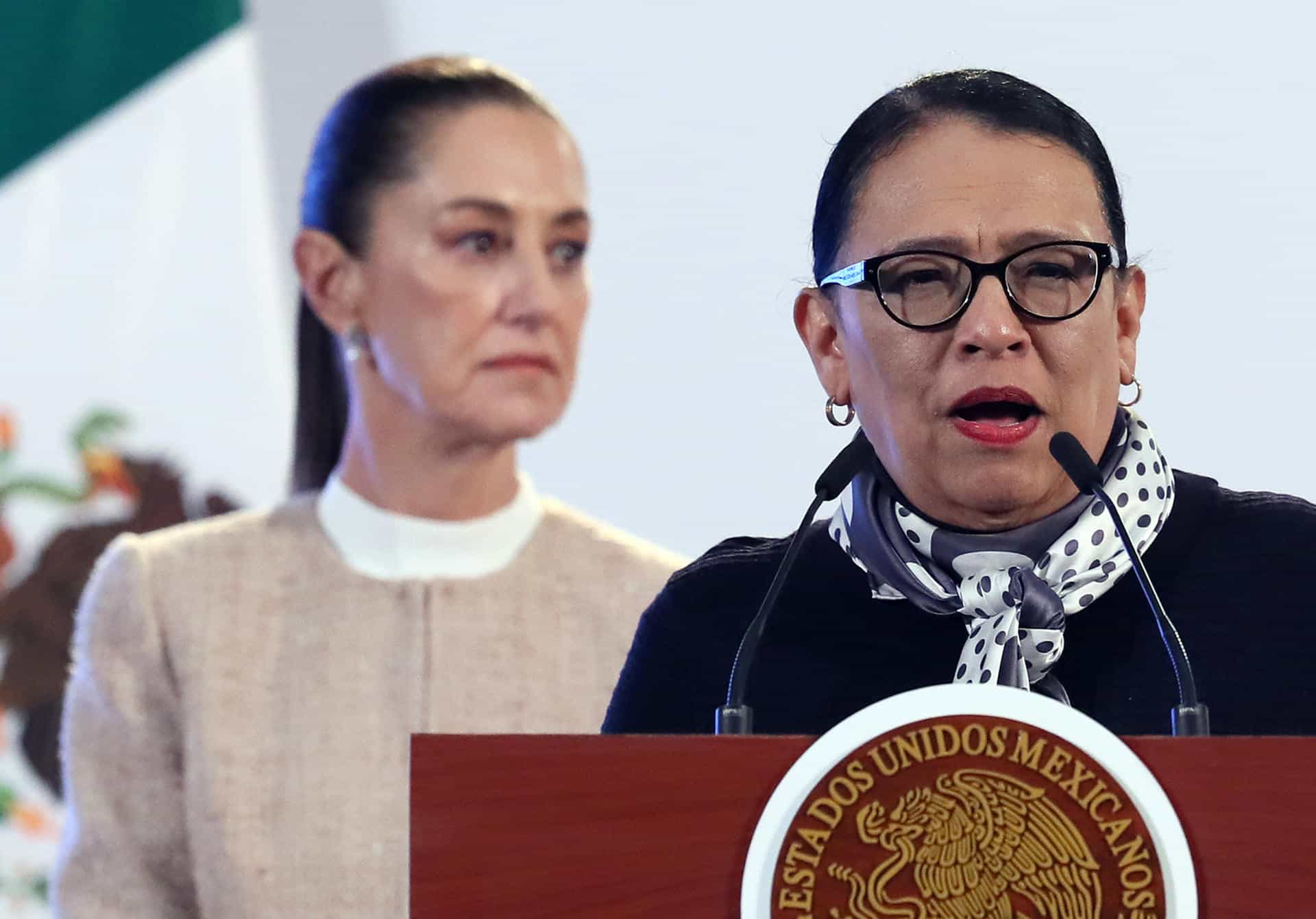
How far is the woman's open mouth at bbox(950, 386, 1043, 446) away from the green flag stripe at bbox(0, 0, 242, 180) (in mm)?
2182

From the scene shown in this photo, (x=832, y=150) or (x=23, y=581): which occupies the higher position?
(x=832, y=150)

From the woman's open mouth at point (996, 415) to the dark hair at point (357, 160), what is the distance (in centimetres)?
124

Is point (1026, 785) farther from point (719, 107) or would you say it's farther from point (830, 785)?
point (719, 107)

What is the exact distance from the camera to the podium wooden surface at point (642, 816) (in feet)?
2.97

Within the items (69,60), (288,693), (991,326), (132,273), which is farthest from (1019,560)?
(69,60)

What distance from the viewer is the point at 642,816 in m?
0.94

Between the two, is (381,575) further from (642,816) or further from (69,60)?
(642,816)

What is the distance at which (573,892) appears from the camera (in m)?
0.95

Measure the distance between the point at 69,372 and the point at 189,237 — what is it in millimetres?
302

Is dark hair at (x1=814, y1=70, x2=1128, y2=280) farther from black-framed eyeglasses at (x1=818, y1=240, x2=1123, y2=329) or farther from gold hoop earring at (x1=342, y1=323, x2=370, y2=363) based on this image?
gold hoop earring at (x1=342, y1=323, x2=370, y2=363)

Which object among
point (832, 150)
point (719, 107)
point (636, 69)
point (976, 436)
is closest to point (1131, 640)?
point (976, 436)

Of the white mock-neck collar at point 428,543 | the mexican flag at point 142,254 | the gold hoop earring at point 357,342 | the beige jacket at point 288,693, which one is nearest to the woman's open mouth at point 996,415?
the beige jacket at point 288,693

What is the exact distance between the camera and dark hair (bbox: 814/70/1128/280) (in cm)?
136

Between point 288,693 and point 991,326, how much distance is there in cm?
129
